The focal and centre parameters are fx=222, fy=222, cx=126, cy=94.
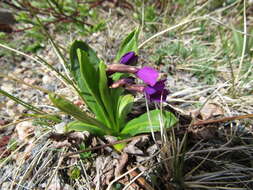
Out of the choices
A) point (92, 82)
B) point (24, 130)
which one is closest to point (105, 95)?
point (92, 82)

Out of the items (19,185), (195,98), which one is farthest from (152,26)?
(19,185)

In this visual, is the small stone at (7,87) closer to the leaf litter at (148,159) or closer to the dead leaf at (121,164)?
the leaf litter at (148,159)

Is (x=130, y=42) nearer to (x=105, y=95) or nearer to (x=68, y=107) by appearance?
(x=105, y=95)

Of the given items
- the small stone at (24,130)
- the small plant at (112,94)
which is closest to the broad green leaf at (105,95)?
the small plant at (112,94)

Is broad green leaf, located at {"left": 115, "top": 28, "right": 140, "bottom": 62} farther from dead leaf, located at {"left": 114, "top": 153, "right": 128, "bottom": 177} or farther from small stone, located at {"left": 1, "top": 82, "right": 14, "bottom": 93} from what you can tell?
small stone, located at {"left": 1, "top": 82, "right": 14, "bottom": 93}

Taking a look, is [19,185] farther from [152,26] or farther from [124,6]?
[124,6]
